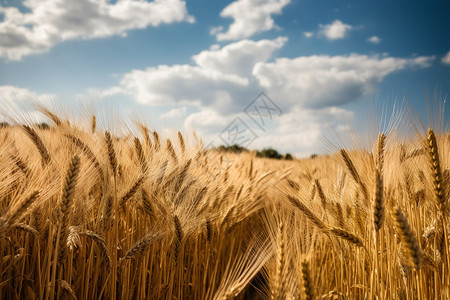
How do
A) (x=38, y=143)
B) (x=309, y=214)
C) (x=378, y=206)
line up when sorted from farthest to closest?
(x=38, y=143) < (x=309, y=214) < (x=378, y=206)

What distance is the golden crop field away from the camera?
4.04 ft

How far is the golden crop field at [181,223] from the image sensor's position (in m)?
1.23

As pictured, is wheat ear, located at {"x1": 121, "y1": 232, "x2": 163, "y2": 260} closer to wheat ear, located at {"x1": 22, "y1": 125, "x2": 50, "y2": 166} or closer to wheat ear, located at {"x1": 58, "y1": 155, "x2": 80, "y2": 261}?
wheat ear, located at {"x1": 58, "y1": 155, "x2": 80, "y2": 261}

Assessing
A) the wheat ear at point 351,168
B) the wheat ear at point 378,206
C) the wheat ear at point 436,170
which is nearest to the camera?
the wheat ear at point 378,206

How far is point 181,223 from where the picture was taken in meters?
1.64

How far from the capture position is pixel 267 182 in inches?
109

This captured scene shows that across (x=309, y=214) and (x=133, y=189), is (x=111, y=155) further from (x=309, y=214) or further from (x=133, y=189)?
(x=309, y=214)

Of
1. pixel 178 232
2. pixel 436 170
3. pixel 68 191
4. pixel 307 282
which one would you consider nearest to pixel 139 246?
pixel 178 232

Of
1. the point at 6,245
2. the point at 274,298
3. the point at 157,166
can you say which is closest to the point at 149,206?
the point at 157,166

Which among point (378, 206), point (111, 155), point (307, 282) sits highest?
point (111, 155)

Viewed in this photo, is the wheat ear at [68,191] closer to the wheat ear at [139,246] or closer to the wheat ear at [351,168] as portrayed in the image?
the wheat ear at [139,246]

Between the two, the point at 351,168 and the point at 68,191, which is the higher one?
the point at 351,168

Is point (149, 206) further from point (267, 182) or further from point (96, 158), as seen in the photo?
point (267, 182)

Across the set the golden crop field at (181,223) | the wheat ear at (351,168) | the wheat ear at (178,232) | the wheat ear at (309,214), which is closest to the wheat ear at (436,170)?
the golden crop field at (181,223)
